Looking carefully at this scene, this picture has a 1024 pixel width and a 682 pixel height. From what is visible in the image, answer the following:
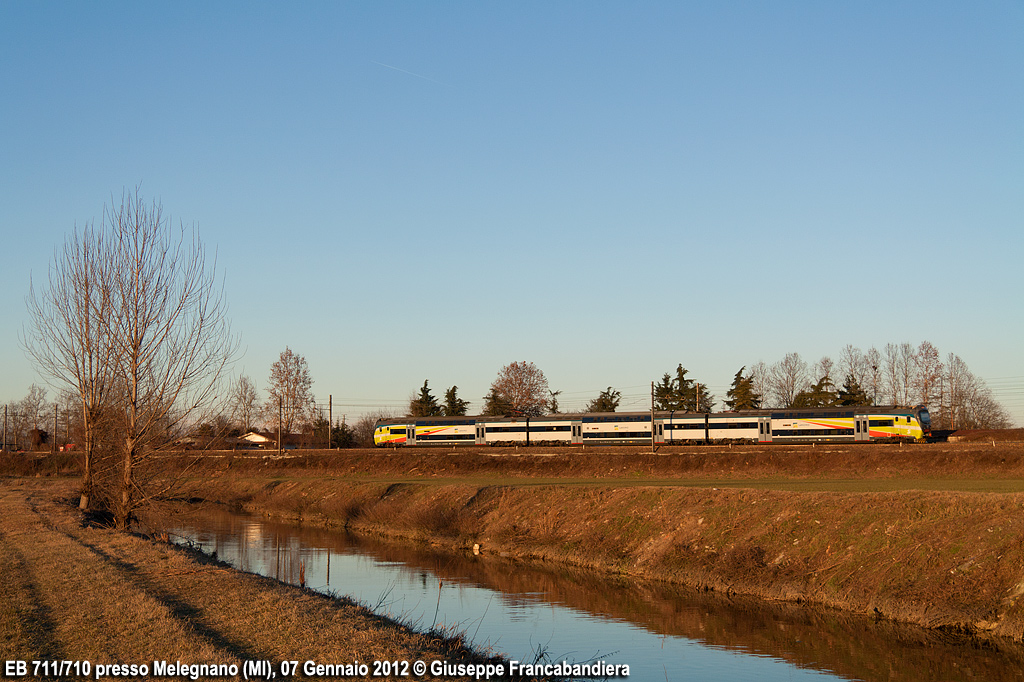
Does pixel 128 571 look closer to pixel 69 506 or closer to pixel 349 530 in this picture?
pixel 69 506

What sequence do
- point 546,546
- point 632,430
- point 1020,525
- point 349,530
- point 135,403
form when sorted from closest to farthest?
1. point 1020,525
2. point 135,403
3. point 546,546
4. point 349,530
5. point 632,430

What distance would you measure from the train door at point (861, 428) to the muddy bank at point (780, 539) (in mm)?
47102

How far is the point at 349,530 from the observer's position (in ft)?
136

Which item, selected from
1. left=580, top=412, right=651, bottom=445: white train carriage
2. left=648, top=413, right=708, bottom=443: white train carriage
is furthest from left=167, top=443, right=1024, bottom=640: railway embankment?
left=580, top=412, right=651, bottom=445: white train carriage

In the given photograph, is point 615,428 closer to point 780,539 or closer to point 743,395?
point 743,395

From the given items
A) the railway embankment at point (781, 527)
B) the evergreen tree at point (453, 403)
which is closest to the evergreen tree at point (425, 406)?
the evergreen tree at point (453, 403)

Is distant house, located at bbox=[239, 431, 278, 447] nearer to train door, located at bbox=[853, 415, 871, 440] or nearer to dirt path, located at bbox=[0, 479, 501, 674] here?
train door, located at bbox=[853, 415, 871, 440]

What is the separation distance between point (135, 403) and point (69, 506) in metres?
12.6

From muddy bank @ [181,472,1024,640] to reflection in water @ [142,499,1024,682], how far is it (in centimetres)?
88

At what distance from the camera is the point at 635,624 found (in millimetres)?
20281

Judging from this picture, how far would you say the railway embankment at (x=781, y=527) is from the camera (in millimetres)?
19266

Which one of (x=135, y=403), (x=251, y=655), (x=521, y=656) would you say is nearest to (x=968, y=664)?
(x=521, y=656)

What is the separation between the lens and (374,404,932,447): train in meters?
75.1

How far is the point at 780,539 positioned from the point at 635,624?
710 centimetres
